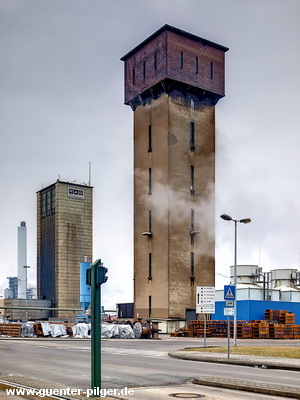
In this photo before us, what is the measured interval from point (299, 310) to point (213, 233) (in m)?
17.6

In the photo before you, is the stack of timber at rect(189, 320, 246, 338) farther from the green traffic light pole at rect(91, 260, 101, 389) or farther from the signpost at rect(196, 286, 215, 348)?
the green traffic light pole at rect(91, 260, 101, 389)

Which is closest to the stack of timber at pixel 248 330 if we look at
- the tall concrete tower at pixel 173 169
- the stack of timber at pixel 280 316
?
the stack of timber at pixel 280 316

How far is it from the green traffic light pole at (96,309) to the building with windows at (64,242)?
587 ft

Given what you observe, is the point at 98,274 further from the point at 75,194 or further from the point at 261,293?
the point at 75,194

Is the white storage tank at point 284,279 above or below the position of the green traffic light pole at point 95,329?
below

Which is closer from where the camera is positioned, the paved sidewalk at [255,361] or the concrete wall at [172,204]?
the paved sidewalk at [255,361]

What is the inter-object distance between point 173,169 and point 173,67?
38.3 feet

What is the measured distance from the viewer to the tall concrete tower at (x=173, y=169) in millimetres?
58125

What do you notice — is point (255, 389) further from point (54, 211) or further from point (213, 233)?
point (54, 211)

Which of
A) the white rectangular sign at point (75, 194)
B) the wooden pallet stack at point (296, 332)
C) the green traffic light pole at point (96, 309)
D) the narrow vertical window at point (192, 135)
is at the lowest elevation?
the wooden pallet stack at point (296, 332)

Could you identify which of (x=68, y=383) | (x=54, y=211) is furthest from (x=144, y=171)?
(x=54, y=211)

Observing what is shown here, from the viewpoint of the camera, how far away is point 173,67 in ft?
Result: 198

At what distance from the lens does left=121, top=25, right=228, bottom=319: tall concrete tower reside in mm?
58125

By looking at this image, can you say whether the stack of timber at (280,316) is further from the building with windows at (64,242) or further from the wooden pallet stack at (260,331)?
the building with windows at (64,242)
